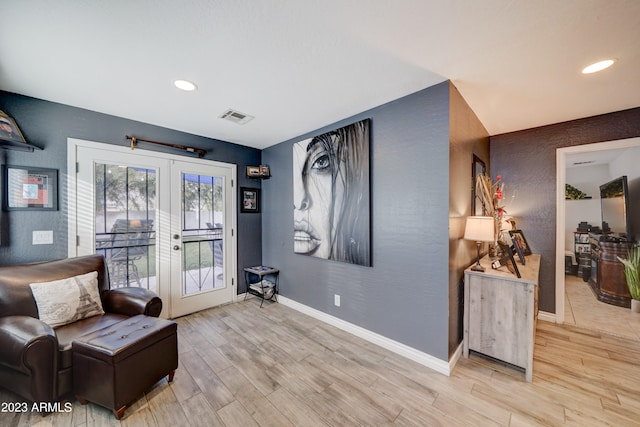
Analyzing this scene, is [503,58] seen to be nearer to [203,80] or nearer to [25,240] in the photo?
[203,80]

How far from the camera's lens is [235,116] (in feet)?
8.83

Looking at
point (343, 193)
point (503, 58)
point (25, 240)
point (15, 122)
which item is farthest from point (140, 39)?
point (503, 58)

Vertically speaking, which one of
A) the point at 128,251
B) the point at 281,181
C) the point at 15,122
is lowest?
the point at 128,251

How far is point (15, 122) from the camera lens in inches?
84.4

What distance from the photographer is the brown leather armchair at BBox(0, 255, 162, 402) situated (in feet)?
4.85

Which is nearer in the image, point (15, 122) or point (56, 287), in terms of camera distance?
point (56, 287)

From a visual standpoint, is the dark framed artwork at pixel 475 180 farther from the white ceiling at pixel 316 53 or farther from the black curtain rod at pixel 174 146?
the black curtain rod at pixel 174 146

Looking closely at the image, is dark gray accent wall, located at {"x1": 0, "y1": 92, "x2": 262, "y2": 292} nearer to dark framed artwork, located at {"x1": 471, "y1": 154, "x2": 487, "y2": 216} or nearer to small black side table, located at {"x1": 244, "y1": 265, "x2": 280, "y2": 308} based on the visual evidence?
small black side table, located at {"x1": 244, "y1": 265, "x2": 280, "y2": 308}

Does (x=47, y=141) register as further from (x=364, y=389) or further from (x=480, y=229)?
(x=480, y=229)

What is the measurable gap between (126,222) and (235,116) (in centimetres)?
181

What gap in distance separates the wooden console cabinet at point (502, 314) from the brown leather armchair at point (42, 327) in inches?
116

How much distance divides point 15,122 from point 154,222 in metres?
1.44

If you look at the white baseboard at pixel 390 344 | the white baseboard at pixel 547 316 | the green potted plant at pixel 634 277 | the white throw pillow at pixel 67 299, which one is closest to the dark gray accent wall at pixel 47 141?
the white throw pillow at pixel 67 299

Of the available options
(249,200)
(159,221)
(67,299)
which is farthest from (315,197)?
(67,299)
